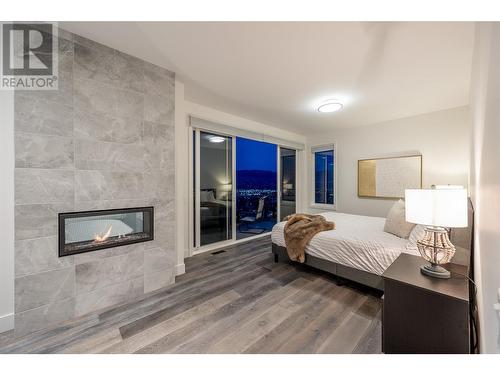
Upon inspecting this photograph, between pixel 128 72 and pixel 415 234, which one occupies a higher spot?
pixel 128 72

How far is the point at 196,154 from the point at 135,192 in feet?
4.81

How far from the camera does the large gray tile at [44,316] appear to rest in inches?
63.1

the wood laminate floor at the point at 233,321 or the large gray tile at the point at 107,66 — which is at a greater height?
the large gray tile at the point at 107,66

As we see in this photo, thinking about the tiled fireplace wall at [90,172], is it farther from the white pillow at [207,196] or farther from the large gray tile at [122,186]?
the white pillow at [207,196]

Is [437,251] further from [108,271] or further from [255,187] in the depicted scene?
[255,187]

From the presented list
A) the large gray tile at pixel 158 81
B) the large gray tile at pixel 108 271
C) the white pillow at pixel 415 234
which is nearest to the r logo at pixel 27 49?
the large gray tile at pixel 158 81

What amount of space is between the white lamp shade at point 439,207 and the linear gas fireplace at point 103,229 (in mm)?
2390

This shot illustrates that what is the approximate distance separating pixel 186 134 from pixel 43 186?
72.8 inches

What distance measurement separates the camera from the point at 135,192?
84.4 inches

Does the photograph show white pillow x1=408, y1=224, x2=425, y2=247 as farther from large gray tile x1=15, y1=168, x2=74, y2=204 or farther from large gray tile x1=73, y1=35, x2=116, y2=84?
large gray tile x1=73, y1=35, x2=116, y2=84

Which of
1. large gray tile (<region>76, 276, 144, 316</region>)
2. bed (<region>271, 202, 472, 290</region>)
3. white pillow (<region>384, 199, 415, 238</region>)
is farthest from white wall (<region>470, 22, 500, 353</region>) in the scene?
large gray tile (<region>76, 276, 144, 316</region>)

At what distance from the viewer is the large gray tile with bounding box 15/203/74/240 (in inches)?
62.4

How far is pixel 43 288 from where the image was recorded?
1686mm

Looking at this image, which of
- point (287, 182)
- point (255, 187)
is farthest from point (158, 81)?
point (287, 182)
